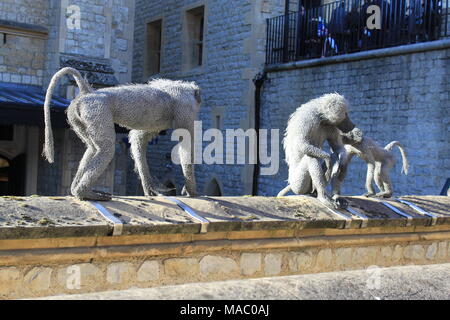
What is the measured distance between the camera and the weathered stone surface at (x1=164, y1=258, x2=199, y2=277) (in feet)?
14.7

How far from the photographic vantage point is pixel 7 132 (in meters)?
14.1

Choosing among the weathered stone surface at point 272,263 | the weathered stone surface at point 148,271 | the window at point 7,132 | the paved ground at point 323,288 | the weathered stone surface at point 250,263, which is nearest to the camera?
the paved ground at point 323,288

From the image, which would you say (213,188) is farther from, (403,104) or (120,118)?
(120,118)

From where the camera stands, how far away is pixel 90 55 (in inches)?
528

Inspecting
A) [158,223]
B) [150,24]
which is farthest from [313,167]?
[150,24]

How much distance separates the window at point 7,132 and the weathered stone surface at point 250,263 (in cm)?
1024

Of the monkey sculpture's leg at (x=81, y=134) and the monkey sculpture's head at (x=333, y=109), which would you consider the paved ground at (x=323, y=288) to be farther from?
the monkey sculpture's head at (x=333, y=109)

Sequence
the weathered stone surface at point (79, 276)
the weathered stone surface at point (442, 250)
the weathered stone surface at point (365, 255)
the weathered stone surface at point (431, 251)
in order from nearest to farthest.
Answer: the weathered stone surface at point (79, 276), the weathered stone surface at point (365, 255), the weathered stone surface at point (431, 251), the weathered stone surface at point (442, 250)

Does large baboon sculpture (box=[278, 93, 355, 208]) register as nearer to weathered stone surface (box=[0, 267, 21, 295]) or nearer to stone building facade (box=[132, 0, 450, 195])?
weathered stone surface (box=[0, 267, 21, 295])

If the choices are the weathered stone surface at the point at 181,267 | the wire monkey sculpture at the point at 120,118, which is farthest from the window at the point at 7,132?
the weathered stone surface at the point at 181,267

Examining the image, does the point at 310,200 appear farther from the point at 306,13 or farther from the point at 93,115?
the point at 306,13

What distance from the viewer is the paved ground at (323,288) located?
7.61 ft

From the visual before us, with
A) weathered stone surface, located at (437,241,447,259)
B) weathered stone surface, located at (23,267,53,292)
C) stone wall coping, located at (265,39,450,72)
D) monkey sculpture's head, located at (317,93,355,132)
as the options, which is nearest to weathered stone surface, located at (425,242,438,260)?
weathered stone surface, located at (437,241,447,259)
